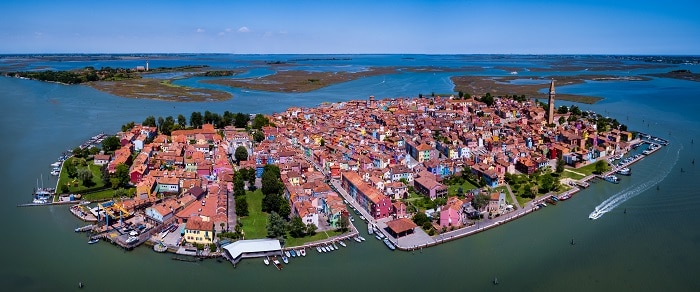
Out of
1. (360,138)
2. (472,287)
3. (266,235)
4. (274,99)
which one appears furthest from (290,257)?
(274,99)

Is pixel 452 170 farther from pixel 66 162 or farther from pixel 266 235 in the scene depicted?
pixel 66 162

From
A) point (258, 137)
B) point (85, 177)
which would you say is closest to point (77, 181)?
point (85, 177)

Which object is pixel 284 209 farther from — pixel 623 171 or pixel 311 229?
pixel 623 171

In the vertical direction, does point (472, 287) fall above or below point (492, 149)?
below

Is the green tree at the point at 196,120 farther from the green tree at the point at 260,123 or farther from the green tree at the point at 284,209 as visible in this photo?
the green tree at the point at 284,209

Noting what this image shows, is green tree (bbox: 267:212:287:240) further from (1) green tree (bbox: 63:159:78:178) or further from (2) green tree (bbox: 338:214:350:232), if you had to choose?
(1) green tree (bbox: 63:159:78:178)

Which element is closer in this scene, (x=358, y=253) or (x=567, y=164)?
(x=358, y=253)
